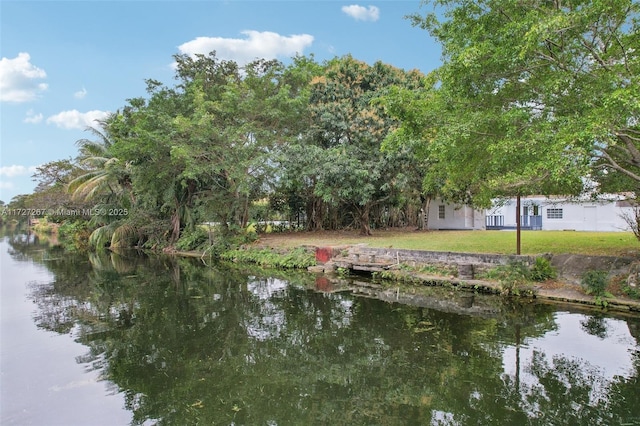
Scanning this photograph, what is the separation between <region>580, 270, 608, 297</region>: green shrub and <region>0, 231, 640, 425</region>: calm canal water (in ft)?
2.39

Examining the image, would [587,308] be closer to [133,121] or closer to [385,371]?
[385,371]

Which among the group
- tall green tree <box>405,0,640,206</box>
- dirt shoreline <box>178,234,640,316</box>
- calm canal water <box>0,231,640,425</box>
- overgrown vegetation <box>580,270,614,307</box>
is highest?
tall green tree <box>405,0,640,206</box>

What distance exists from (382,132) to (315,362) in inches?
502

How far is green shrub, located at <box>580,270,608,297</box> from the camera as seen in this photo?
8.11 m

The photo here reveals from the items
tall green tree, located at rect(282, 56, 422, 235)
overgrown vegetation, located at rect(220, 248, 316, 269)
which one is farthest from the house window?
overgrown vegetation, located at rect(220, 248, 316, 269)

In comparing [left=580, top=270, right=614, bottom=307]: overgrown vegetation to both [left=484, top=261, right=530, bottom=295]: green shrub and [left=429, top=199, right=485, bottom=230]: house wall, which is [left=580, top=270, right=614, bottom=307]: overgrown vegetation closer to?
[left=484, top=261, right=530, bottom=295]: green shrub

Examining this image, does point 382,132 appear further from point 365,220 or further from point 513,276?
point 513,276

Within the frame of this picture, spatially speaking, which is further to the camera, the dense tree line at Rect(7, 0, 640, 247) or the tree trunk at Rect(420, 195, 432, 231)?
the tree trunk at Rect(420, 195, 432, 231)

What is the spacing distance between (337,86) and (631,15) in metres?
12.7

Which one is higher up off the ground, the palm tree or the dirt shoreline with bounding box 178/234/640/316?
the palm tree

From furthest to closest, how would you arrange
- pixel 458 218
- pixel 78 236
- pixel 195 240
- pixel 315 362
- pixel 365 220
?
1. pixel 78 236
2. pixel 458 218
3. pixel 195 240
4. pixel 365 220
5. pixel 315 362

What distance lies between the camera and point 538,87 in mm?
7391

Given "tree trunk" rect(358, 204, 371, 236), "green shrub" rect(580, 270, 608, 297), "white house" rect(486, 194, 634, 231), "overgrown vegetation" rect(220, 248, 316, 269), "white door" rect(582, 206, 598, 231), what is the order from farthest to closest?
1. "tree trunk" rect(358, 204, 371, 236)
2. "white door" rect(582, 206, 598, 231)
3. "white house" rect(486, 194, 634, 231)
4. "overgrown vegetation" rect(220, 248, 316, 269)
5. "green shrub" rect(580, 270, 608, 297)

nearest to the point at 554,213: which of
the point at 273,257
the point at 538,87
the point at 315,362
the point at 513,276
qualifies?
the point at 513,276
